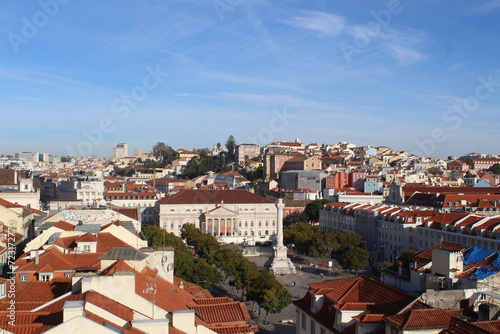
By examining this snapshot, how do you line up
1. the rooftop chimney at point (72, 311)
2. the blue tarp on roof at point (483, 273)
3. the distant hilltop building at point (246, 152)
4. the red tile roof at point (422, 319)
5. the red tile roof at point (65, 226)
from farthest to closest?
1. the distant hilltop building at point (246, 152)
2. the red tile roof at point (65, 226)
3. the blue tarp on roof at point (483, 273)
4. the red tile roof at point (422, 319)
5. the rooftop chimney at point (72, 311)

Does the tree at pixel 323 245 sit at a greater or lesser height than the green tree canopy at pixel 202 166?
lesser

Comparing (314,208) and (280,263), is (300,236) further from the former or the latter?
(314,208)

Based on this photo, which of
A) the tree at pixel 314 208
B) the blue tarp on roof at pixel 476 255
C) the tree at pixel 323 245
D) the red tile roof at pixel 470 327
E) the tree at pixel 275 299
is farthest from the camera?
the tree at pixel 314 208

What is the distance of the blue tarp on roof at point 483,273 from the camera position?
14800mm

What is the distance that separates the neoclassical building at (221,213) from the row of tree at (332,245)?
595 inches

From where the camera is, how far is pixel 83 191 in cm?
7600

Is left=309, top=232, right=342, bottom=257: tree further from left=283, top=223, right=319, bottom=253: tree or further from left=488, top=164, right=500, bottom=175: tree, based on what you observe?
left=488, top=164, right=500, bottom=175: tree

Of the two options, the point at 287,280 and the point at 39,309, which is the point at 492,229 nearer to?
the point at 287,280

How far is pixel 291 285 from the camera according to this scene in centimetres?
4028

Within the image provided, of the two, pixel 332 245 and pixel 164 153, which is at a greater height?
pixel 164 153

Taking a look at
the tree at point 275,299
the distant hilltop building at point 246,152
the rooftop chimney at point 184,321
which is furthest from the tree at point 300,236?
the distant hilltop building at point 246,152

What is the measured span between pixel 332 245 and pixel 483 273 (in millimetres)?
34166

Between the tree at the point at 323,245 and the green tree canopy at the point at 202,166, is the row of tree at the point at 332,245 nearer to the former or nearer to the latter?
the tree at the point at 323,245

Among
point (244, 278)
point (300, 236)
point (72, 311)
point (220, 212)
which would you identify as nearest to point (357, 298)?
point (72, 311)
